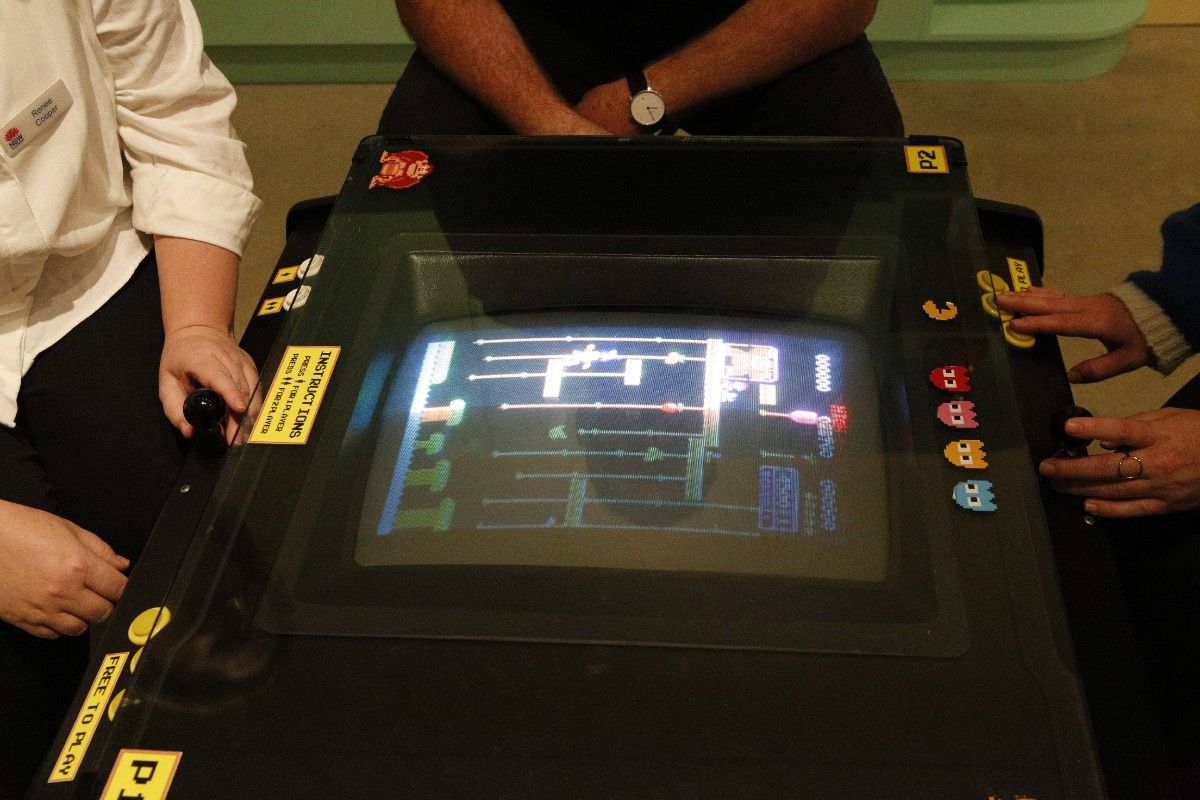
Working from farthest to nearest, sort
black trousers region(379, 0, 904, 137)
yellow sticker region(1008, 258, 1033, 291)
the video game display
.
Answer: black trousers region(379, 0, 904, 137) < yellow sticker region(1008, 258, 1033, 291) < the video game display

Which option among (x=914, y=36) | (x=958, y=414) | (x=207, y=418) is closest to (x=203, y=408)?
(x=207, y=418)

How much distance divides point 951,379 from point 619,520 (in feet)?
1.00

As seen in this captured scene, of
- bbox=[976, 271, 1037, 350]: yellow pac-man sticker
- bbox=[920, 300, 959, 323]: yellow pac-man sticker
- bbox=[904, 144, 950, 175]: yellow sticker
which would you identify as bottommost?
bbox=[920, 300, 959, 323]: yellow pac-man sticker

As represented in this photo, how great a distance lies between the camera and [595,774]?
63 cm

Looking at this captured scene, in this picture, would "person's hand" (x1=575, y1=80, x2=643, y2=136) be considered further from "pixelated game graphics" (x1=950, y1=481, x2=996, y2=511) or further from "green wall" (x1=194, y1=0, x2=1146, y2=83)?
"green wall" (x1=194, y1=0, x2=1146, y2=83)

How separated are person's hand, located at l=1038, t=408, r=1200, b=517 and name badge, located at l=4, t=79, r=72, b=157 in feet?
2.99

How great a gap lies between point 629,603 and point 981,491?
276mm

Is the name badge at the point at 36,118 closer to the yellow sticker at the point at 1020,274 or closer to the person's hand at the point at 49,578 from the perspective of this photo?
the person's hand at the point at 49,578

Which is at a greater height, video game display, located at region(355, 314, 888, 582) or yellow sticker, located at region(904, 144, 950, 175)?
yellow sticker, located at region(904, 144, 950, 175)

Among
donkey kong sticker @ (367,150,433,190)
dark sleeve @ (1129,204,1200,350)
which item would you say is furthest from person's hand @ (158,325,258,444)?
dark sleeve @ (1129,204,1200,350)

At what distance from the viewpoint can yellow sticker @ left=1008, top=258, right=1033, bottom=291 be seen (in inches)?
40.3

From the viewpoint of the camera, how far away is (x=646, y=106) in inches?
52.1

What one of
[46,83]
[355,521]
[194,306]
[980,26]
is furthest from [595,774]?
[980,26]

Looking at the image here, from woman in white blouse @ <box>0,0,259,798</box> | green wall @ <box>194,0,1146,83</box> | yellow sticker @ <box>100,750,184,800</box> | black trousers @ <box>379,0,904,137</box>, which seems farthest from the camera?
green wall @ <box>194,0,1146,83</box>
